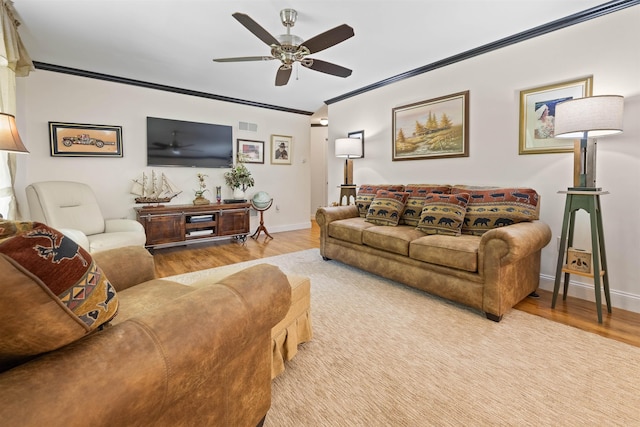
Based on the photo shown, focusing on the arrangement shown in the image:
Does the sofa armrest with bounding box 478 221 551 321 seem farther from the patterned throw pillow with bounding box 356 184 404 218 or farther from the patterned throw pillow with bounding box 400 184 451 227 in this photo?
the patterned throw pillow with bounding box 356 184 404 218

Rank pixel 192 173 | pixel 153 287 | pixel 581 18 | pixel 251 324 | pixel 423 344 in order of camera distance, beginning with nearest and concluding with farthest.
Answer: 1. pixel 251 324
2. pixel 153 287
3. pixel 423 344
4. pixel 581 18
5. pixel 192 173

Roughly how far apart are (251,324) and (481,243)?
1949mm

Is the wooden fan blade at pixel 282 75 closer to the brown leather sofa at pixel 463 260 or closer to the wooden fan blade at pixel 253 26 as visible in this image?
the wooden fan blade at pixel 253 26

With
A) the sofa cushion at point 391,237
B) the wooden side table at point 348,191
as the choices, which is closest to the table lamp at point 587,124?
the sofa cushion at point 391,237

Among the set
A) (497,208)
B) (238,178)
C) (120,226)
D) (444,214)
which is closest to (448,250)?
(444,214)

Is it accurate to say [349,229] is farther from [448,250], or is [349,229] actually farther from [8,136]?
[8,136]

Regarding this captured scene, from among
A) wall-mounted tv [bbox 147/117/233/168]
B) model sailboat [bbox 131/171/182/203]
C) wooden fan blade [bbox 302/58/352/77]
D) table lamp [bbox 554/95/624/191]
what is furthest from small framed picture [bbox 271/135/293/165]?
table lamp [bbox 554/95/624/191]

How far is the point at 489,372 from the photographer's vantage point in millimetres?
1654

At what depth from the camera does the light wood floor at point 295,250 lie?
2158 mm

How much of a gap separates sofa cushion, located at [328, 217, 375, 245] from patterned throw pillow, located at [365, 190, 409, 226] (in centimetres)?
12

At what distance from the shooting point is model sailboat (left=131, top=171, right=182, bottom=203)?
4357mm

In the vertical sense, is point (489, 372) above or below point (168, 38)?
below

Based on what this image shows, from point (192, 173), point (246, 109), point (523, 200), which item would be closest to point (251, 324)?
point (523, 200)

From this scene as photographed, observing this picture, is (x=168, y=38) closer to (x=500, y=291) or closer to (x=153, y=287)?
(x=153, y=287)
